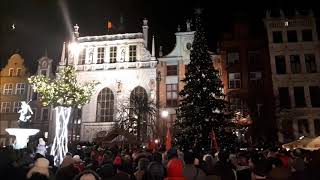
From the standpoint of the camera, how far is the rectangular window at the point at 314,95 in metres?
35.4

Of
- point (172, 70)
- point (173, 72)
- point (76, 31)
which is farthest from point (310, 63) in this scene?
point (76, 31)

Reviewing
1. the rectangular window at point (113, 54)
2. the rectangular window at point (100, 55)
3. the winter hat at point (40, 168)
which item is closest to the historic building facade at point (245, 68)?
the rectangular window at point (113, 54)

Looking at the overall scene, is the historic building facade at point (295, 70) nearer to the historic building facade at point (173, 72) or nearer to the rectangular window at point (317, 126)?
the rectangular window at point (317, 126)

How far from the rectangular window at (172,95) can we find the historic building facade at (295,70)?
10665 mm

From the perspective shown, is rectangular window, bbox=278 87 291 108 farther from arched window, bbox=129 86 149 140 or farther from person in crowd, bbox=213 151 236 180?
person in crowd, bbox=213 151 236 180

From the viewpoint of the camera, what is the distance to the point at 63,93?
2195 cm

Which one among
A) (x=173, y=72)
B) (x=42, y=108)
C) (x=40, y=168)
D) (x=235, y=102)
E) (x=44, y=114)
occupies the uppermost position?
(x=173, y=72)

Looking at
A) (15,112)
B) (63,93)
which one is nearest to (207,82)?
(63,93)

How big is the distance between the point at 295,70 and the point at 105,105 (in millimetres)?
21736

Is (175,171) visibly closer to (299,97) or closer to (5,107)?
(299,97)

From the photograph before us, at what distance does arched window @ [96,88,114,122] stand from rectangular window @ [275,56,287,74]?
1899 cm

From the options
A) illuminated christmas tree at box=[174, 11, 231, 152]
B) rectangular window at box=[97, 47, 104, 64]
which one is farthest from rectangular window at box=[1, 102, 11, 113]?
illuminated christmas tree at box=[174, 11, 231, 152]

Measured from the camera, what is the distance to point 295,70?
36.7 m

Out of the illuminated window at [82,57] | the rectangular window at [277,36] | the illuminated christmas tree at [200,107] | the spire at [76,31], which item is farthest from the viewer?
the spire at [76,31]
